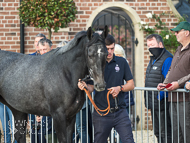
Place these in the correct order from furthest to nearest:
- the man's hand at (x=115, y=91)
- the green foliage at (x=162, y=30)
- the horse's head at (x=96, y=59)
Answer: the green foliage at (x=162, y=30) → the man's hand at (x=115, y=91) → the horse's head at (x=96, y=59)

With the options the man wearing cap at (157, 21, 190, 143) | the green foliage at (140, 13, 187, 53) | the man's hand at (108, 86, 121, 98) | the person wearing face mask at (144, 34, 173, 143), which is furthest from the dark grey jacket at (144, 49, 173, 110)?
the green foliage at (140, 13, 187, 53)

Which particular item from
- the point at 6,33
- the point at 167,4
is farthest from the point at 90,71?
the point at 167,4

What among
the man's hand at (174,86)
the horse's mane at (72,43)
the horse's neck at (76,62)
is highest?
the horse's mane at (72,43)

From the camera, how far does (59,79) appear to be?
301 centimetres

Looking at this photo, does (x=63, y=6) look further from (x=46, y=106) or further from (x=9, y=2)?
(x=46, y=106)

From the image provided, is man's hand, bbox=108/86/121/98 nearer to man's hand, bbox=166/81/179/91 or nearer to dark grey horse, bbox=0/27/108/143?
dark grey horse, bbox=0/27/108/143

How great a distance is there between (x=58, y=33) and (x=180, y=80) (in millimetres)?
4040

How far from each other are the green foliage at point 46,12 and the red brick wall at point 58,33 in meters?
1.57

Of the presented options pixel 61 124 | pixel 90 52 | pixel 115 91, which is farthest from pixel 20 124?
pixel 90 52

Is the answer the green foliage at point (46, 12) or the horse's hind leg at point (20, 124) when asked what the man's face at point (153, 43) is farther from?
the horse's hind leg at point (20, 124)

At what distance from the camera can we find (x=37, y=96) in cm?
304

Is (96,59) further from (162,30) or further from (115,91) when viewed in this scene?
(162,30)

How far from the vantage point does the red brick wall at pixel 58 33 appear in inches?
276

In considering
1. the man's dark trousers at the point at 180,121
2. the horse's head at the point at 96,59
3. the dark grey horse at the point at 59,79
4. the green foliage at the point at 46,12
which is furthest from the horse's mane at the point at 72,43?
the green foliage at the point at 46,12
